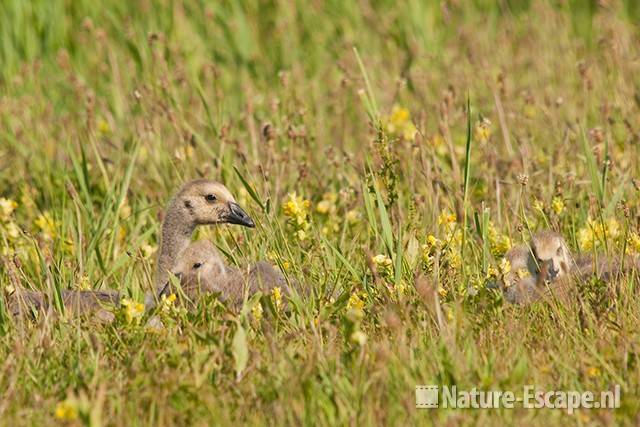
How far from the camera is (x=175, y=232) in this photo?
679 cm

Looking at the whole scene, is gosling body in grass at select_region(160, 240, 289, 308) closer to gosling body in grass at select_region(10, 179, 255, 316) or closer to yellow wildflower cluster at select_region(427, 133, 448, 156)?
gosling body in grass at select_region(10, 179, 255, 316)

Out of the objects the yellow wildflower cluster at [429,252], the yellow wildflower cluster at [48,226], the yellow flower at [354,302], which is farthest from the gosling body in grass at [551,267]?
the yellow wildflower cluster at [48,226]

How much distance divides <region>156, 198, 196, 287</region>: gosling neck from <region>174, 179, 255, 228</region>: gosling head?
2 cm

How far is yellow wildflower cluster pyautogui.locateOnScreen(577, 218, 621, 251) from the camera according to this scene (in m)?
6.09

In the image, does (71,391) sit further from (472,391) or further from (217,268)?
(217,268)

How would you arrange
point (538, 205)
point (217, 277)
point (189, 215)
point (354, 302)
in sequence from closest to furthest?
1. point (354, 302)
2. point (538, 205)
3. point (217, 277)
4. point (189, 215)

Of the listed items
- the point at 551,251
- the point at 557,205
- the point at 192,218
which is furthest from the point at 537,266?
the point at 192,218

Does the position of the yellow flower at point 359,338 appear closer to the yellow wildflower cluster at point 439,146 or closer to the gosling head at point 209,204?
the gosling head at point 209,204

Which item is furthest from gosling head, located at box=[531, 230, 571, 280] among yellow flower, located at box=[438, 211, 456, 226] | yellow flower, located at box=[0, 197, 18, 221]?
yellow flower, located at box=[0, 197, 18, 221]

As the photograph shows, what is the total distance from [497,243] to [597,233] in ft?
1.61

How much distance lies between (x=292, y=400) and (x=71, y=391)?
0.79 meters

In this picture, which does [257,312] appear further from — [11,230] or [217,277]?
[11,230]

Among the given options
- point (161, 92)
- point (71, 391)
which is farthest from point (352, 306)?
point (161, 92)

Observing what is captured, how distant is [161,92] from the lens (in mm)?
8711
